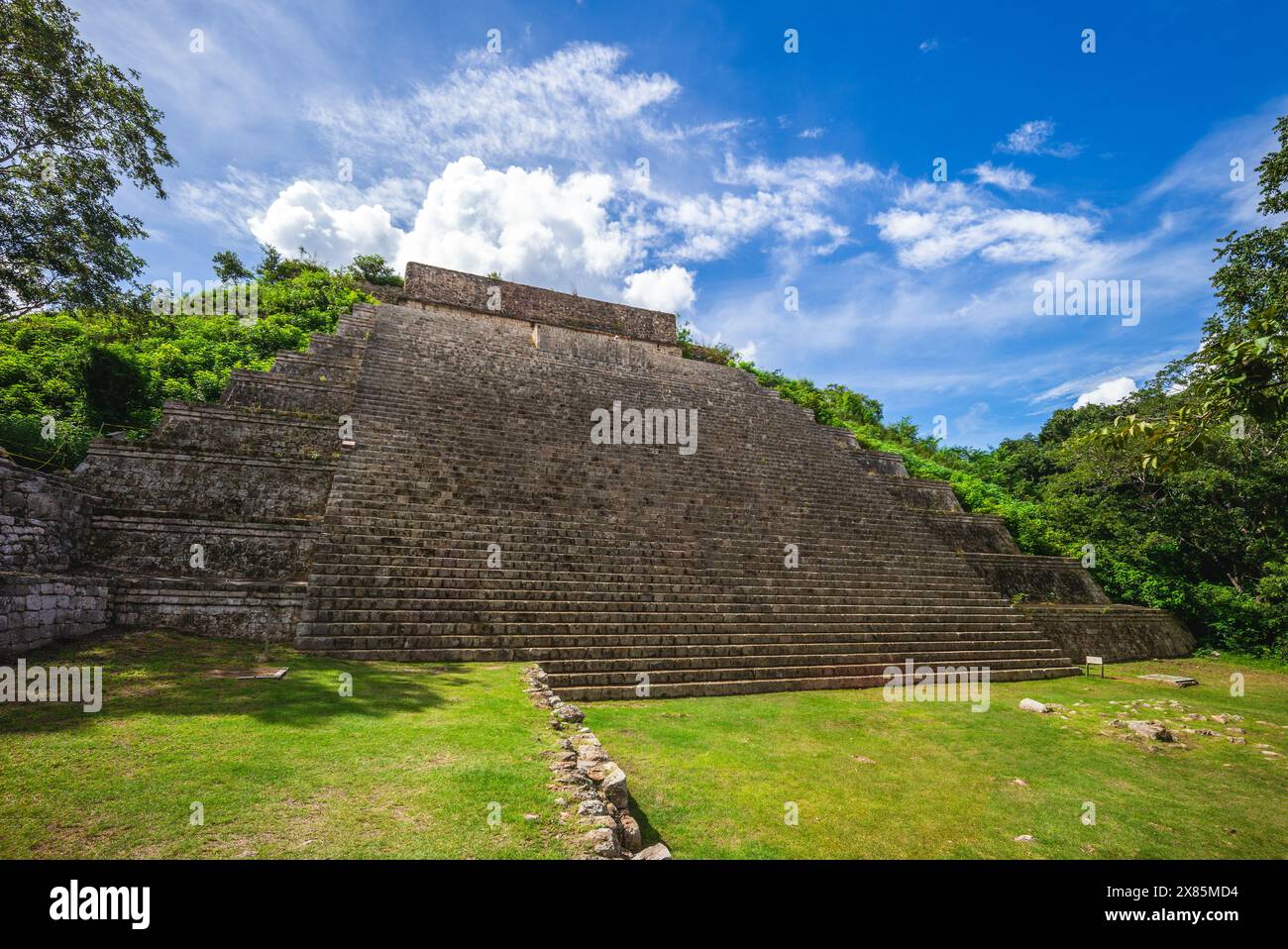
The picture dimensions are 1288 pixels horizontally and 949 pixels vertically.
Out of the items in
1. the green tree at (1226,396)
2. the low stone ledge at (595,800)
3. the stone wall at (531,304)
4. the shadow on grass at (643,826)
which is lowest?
the shadow on grass at (643,826)

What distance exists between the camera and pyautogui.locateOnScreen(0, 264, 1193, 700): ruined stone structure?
23.9 ft

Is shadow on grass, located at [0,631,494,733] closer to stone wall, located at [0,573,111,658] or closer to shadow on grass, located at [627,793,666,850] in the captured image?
stone wall, located at [0,573,111,658]

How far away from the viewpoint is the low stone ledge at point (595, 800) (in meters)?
2.94

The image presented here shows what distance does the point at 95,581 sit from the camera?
6.51m

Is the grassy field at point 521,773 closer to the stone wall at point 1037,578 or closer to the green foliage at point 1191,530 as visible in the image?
the stone wall at point 1037,578

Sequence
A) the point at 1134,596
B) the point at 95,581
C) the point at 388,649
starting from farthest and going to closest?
the point at 1134,596
the point at 388,649
the point at 95,581

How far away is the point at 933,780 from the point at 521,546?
683cm

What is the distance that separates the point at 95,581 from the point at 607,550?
6.99m

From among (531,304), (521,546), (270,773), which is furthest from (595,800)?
(531,304)

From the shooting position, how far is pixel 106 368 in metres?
11.6

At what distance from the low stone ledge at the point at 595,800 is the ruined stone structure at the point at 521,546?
8.85 ft

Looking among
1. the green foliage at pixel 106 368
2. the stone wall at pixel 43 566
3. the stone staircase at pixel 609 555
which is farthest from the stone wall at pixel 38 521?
the stone staircase at pixel 609 555
